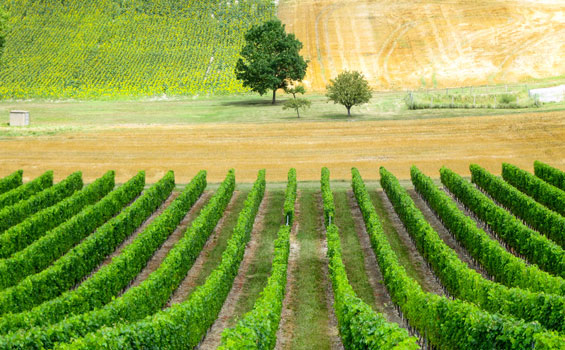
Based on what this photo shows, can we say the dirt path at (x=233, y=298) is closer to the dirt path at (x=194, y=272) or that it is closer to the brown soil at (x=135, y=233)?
the dirt path at (x=194, y=272)

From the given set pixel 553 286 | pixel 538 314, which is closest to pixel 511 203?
pixel 553 286

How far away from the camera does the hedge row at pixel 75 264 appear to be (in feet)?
85.7

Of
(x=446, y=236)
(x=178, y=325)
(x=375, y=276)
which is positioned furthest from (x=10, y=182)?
(x=446, y=236)

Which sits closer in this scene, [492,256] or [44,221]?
[492,256]

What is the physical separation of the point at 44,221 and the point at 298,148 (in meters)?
28.9

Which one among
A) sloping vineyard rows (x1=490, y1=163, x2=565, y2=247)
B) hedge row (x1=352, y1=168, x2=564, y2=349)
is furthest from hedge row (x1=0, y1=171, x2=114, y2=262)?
sloping vineyard rows (x1=490, y1=163, x2=565, y2=247)

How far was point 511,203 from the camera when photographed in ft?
134

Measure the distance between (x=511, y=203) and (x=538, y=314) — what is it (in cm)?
1923

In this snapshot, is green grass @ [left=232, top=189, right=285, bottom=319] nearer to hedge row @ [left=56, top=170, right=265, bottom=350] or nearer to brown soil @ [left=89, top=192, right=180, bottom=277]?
hedge row @ [left=56, top=170, right=265, bottom=350]

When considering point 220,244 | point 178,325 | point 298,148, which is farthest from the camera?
point 298,148

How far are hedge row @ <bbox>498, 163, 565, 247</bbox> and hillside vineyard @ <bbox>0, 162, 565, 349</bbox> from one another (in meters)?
0.15

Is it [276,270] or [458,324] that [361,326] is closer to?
[458,324]

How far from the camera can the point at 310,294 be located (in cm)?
3006

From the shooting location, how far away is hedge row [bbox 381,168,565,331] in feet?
73.3
